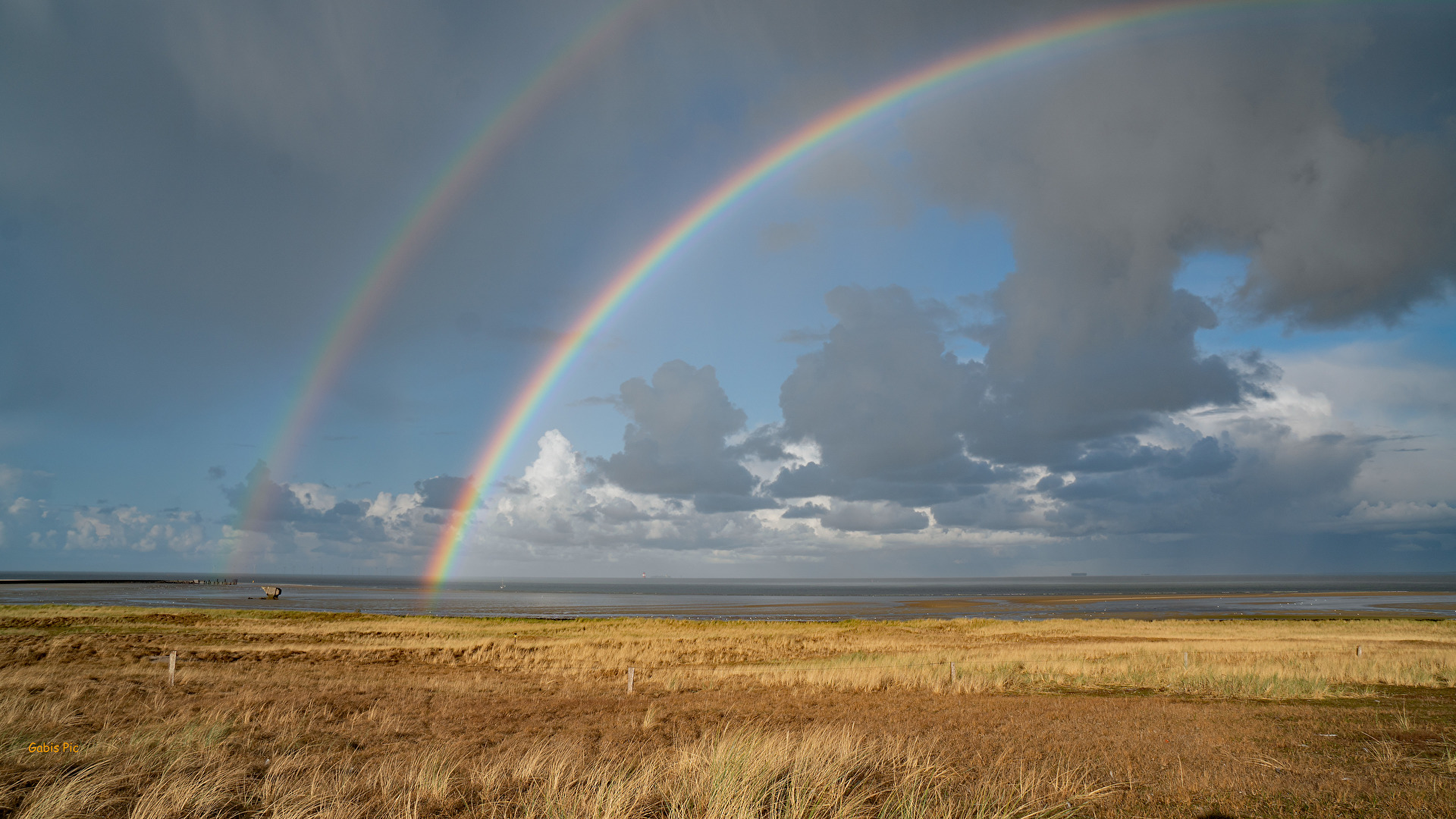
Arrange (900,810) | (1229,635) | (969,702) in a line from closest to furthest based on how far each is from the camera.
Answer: (900,810) < (969,702) < (1229,635)

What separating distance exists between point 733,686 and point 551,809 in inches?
696

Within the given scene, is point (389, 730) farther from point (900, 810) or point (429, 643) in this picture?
point (429, 643)

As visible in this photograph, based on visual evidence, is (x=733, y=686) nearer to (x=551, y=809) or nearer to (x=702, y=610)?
(x=551, y=809)

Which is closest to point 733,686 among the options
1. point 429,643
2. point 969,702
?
point 969,702

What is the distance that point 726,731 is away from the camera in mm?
13250

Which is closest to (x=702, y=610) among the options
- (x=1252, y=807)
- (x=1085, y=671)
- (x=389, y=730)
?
(x=1085, y=671)

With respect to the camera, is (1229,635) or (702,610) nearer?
(1229,635)

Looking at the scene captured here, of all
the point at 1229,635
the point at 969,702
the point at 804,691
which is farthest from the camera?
the point at 1229,635

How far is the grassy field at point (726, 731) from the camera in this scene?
8.72 meters

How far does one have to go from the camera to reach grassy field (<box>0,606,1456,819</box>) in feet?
28.6

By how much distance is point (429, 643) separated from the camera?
4297 centimetres

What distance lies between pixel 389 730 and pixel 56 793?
27.8ft

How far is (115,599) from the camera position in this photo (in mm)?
109562

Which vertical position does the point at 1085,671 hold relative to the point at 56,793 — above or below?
below
